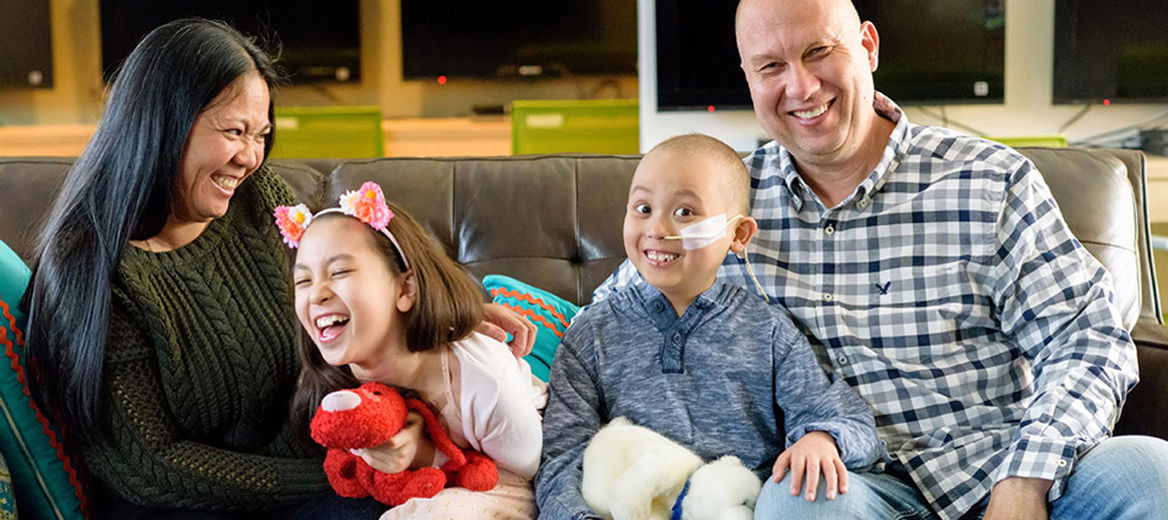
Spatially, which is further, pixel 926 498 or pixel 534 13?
pixel 534 13

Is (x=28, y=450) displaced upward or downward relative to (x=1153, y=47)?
downward

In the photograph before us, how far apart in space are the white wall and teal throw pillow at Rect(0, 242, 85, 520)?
11.6ft

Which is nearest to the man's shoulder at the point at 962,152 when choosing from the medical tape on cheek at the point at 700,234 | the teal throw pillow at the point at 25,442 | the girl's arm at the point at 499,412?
the medical tape on cheek at the point at 700,234

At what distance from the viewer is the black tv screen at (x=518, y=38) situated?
231 inches

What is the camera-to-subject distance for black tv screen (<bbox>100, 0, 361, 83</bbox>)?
18.9 feet

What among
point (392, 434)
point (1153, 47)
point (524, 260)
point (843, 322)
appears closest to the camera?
point (392, 434)

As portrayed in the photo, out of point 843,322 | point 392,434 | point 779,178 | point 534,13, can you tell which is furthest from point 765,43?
point 534,13

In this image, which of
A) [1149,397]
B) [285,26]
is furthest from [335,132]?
[1149,397]

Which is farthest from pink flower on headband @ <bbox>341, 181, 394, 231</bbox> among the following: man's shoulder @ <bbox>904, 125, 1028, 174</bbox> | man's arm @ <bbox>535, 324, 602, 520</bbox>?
Result: man's shoulder @ <bbox>904, 125, 1028, 174</bbox>

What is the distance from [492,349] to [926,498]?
0.69 metres

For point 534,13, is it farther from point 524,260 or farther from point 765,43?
point 765,43

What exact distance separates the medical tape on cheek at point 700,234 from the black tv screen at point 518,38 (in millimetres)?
4383

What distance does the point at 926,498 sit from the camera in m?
1.64

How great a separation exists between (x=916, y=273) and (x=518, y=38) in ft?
14.6
